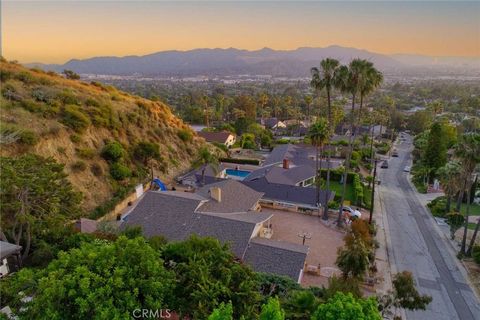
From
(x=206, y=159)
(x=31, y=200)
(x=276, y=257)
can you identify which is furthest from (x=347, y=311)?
(x=206, y=159)

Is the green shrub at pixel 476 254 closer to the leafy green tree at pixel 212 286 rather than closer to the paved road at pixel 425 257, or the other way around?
the paved road at pixel 425 257

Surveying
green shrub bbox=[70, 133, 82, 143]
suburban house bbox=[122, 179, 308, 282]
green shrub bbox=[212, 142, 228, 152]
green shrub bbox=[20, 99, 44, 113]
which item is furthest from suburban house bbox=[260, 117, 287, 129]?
suburban house bbox=[122, 179, 308, 282]

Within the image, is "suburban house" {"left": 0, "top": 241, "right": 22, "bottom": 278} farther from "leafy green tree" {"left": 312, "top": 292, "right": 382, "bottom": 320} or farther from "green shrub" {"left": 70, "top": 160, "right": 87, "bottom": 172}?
"leafy green tree" {"left": 312, "top": 292, "right": 382, "bottom": 320}

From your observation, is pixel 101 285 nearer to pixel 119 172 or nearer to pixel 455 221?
pixel 119 172

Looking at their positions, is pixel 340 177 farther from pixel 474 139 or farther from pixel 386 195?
pixel 474 139

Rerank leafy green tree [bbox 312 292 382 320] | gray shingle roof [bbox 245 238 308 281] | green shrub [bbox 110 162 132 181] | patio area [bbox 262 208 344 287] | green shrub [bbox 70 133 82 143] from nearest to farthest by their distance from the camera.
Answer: leafy green tree [bbox 312 292 382 320] → gray shingle roof [bbox 245 238 308 281] → patio area [bbox 262 208 344 287] → green shrub [bbox 110 162 132 181] → green shrub [bbox 70 133 82 143]

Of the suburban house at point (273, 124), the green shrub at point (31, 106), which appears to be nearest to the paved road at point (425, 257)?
the green shrub at point (31, 106)
